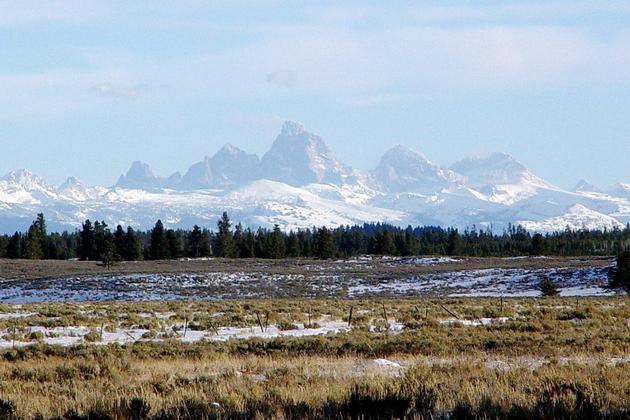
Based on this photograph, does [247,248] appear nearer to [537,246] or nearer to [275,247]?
[275,247]

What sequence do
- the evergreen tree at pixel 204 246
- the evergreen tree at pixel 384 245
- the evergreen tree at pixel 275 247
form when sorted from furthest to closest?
the evergreen tree at pixel 204 246, the evergreen tree at pixel 384 245, the evergreen tree at pixel 275 247

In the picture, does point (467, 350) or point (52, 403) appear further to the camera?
point (467, 350)

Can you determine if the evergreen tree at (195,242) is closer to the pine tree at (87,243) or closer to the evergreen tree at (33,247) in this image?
the pine tree at (87,243)

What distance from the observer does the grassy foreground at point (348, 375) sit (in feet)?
32.8

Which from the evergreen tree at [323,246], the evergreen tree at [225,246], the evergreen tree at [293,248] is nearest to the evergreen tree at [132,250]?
the evergreen tree at [225,246]

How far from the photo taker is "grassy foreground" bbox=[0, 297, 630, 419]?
1001cm

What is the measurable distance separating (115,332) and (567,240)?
568 ft

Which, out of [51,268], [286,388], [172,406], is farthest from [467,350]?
[51,268]

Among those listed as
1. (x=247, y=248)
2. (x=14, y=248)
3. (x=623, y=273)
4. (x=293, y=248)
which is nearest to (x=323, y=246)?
(x=293, y=248)

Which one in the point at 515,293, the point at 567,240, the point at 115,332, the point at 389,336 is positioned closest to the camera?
the point at 389,336

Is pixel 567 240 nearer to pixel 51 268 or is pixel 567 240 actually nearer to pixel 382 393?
pixel 51 268

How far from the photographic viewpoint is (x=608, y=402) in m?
10.1

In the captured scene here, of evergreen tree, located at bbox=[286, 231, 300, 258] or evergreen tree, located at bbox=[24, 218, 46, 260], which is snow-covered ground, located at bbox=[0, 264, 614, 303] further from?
evergreen tree, located at bbox=[286, 231, 300, 258]

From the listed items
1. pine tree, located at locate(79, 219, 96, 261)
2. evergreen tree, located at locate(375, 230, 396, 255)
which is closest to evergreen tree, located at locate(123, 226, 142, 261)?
pine tree, located at locate(79, 219, 96, 261)
